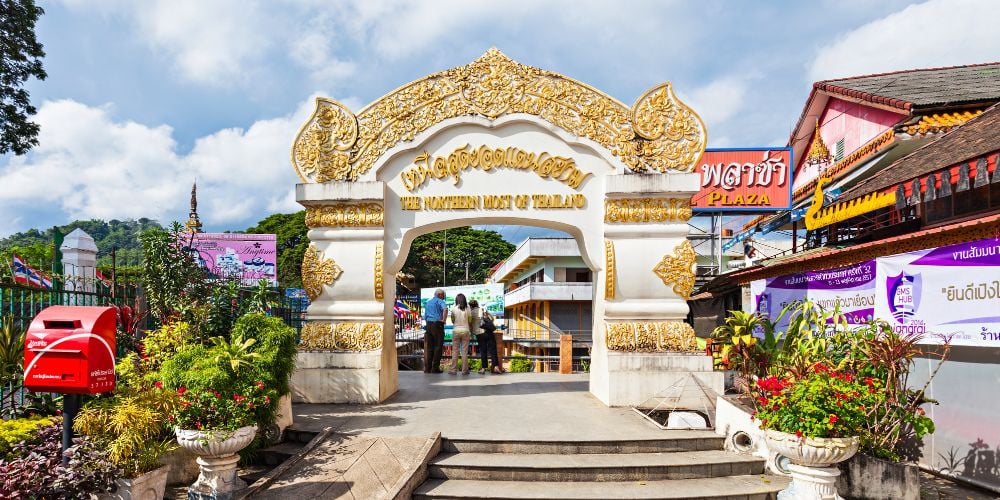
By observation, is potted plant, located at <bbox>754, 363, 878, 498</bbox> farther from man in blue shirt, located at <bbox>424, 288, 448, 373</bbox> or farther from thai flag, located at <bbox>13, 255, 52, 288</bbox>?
thai flag, located at <bbox>13, 255, 52, 288</bbox>

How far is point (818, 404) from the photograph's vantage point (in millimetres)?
4367

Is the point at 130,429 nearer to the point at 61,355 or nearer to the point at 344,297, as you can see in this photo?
the point at 61,355

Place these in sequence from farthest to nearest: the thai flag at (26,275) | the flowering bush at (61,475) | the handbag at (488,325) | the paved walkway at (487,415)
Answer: the handbag at (488,325) < the thai flag at (26,275) < the paved walkway at (487,415) < the flowering bush at (61,475)

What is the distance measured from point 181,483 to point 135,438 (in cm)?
137

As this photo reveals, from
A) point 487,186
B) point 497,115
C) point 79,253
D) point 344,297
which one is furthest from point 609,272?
point 79,253

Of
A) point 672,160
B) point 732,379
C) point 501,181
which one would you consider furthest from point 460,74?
point 732,379

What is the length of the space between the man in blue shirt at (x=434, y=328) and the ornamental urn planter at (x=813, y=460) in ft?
21.7

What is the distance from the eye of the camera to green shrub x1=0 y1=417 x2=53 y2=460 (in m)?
4.19

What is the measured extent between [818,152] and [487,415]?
15.4 metres

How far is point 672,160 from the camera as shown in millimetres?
7566

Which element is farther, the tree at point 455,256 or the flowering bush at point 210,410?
the tree at point 455,256

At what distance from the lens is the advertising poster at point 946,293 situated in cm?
503

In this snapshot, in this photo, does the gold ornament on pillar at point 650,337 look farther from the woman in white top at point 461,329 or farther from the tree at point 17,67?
the tree at point 17,67

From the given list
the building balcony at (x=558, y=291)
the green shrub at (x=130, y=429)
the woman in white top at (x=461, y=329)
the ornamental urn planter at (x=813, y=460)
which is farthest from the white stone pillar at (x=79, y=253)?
the building balcony at (x=558, y=291)
